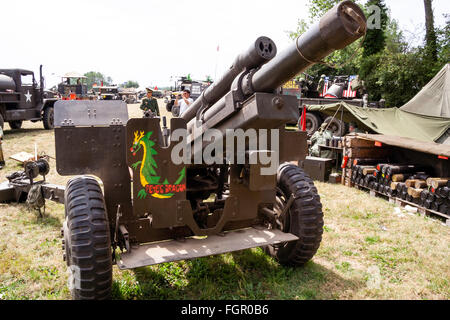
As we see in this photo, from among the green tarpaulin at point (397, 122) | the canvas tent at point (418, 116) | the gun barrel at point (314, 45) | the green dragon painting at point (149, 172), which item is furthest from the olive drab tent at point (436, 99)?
the green dragon painting at point (149, 172)

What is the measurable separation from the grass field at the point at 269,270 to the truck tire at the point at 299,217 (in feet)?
0.80

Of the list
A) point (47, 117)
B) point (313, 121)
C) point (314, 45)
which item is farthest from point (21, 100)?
point (314, 45)

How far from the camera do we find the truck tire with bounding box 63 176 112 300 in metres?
2.55

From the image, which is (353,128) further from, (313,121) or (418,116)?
(313,121)

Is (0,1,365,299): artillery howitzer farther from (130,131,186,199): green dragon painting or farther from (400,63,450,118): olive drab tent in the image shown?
(400,63,450,118): olive drab tent

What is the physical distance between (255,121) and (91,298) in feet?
5.89

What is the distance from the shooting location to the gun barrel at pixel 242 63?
2.69 metres

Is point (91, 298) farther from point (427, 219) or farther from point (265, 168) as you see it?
point (427, 219)

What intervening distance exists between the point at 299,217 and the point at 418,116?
7.73 metres

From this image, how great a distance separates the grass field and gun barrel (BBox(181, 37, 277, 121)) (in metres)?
1.75

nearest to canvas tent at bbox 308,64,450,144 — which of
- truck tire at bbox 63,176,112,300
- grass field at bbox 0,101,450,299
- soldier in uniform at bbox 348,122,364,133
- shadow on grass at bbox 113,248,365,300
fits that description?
soldier in uniform at bbox 348,122,364,133

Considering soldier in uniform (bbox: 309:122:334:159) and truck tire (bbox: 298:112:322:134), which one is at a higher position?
truck tire (bbox: 298:112:322:134)

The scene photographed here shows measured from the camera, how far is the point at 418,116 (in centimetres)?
950

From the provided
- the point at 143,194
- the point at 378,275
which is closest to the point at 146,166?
the point at 143,194
